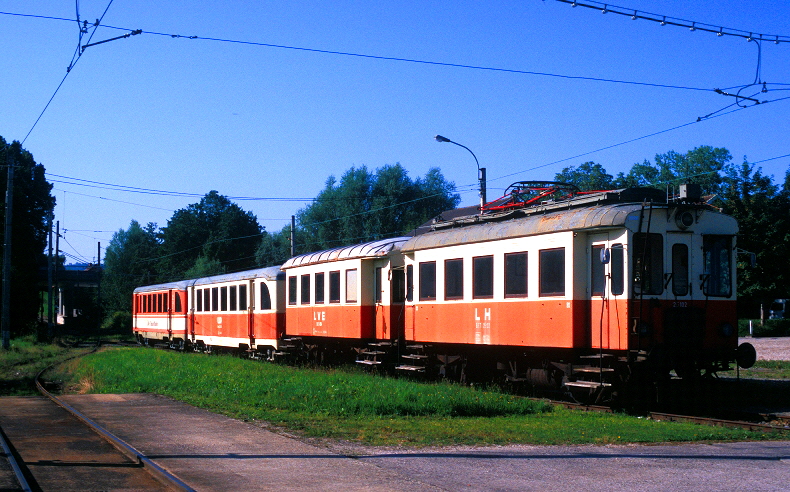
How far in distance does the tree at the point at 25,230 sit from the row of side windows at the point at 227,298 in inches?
467

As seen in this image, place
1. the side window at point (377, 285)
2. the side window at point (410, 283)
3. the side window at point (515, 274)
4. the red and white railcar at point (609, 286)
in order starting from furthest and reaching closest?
the side window at point (377, 285) < the side window at point (410, 283) < the side window at point (515, 274) < the red and white railcar at point (609, 286)

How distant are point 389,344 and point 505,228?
602 cm

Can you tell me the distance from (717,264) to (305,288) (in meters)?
14.2

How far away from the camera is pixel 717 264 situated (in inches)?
596

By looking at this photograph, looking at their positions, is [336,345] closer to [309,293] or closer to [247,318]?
[309,293]

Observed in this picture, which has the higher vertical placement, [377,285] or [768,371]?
[377,285]

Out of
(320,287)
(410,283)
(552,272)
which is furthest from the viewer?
(320,287)

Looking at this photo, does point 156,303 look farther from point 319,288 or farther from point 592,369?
point 592,369

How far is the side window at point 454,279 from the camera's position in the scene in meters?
18.3

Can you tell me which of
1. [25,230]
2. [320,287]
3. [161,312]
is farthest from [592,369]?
[25,230]

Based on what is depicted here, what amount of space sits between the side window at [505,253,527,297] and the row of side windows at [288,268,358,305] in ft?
22.8

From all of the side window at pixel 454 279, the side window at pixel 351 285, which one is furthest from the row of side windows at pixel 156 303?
the side window at pixel 454 279

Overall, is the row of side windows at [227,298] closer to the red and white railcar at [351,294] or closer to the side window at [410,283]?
the red and white railcar at [351,294]

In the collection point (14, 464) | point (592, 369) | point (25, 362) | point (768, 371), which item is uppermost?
point (592, 369)
